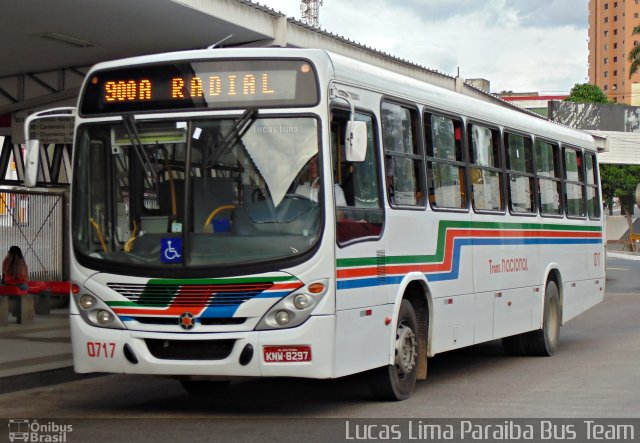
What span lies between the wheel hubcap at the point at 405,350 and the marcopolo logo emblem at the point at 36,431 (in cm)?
307

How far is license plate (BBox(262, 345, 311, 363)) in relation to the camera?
933cm

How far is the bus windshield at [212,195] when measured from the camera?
31.1 feet

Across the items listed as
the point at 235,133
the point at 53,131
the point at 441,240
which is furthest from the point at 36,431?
the point at 53,131

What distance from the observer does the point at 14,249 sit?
20172mm

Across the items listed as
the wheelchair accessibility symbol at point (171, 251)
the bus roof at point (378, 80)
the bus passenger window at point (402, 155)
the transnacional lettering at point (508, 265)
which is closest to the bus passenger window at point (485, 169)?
the bus roof at point (378, 80)

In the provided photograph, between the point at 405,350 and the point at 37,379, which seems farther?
the point at 37,379

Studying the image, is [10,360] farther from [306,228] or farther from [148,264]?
[306,228]

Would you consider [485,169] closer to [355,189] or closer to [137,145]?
[355,189]

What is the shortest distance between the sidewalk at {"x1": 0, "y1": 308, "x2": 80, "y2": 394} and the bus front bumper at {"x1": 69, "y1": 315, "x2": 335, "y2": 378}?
9.00 ft

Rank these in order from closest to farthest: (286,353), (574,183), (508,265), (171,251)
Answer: (286,353)
(171,251)
(508,265)
(574,183)

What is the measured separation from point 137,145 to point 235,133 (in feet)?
3.19

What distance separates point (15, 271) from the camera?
794 inches

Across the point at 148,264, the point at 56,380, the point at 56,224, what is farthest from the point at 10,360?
the point at 56,224

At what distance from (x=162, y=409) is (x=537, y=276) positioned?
6.28 m
